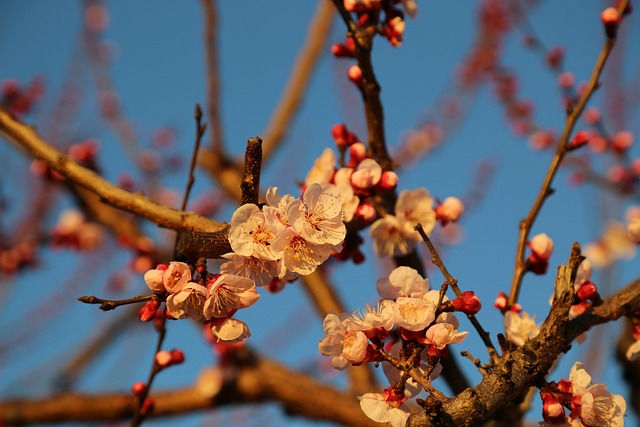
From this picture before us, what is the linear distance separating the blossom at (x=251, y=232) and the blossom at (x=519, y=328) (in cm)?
71

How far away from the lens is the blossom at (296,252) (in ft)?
4.00

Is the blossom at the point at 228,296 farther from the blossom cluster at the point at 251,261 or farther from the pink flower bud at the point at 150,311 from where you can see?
the pink flower bud at the point at 150,311

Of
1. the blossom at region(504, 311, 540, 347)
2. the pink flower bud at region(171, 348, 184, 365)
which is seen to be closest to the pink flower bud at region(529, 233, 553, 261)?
the blossom at region(504, 311, 540, 347)

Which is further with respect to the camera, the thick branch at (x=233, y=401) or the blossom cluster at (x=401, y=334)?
the thick branch at (x=233, y=401)

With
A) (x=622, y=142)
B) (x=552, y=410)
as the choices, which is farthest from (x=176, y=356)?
(x=622, y=142)

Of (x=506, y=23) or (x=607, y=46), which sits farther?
(x=506, y=23)

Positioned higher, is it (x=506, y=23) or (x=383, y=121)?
(x=506, y=23)

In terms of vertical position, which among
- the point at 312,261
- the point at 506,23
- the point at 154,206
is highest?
the point at 506,23

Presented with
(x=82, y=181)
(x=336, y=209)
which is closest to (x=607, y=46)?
(x=336, y=209)

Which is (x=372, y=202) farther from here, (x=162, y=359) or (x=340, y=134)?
(x=162, y=359)

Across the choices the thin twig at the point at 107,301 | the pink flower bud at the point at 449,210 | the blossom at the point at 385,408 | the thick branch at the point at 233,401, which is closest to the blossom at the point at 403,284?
the blossom at the point at 385,408

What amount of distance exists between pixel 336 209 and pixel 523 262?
0.80m

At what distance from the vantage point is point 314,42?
4.12 metres

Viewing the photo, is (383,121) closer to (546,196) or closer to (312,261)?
(546,196)
